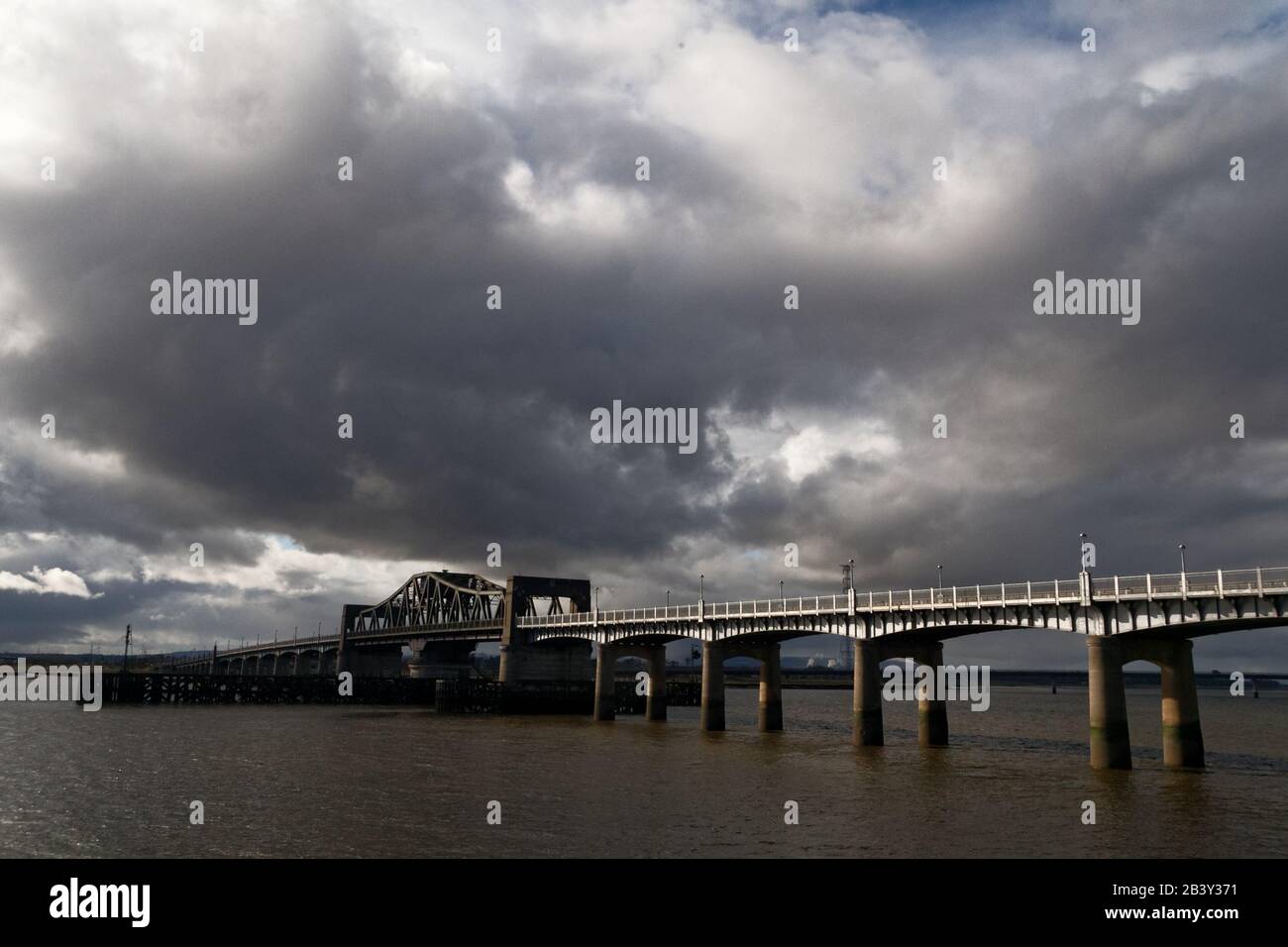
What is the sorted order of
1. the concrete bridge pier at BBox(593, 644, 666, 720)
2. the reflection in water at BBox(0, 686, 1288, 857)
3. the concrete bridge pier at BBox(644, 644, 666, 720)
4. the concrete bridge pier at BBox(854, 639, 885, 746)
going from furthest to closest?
1. the concrete bridge pier at BBox(593, 644, 666, 720)
2. the concrete bridge pier at BBox(644, 644, 666, 720)
3. the concrete bridge pier at BBox(854, 639, 885, 746)
4. the reflection in water at BBox(0, 686, 1288, 857)

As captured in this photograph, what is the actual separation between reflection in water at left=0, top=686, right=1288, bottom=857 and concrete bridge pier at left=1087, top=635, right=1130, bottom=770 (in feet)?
4.54

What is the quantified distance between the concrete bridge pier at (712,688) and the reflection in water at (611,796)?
952cm

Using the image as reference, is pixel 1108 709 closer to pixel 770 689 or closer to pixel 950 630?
pixel 950 630

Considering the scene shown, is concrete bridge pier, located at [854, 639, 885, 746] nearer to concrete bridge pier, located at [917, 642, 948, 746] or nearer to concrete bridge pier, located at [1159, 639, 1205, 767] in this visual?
concrete bridge pier, located at [917, 642, 948, 746]

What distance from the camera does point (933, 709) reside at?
71.9 meters

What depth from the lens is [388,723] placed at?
328 ft

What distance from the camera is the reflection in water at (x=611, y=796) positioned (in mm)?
31703

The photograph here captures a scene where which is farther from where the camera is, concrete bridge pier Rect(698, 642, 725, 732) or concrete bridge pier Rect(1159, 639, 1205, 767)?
concrete bridge pier Rect(698, 642, 725, 732)

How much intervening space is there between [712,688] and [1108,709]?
42.6 m

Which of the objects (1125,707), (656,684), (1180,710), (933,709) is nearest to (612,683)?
(656,684)

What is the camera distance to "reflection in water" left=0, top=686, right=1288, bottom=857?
3170 cm

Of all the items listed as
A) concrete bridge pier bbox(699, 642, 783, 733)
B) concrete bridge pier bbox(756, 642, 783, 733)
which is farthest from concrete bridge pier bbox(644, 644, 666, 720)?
concrete bridge pier bbox(756, 642, 783, 733)
